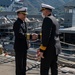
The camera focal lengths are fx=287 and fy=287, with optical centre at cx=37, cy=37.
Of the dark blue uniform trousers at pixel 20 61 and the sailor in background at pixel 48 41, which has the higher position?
the sailor in background at pixel 48 41

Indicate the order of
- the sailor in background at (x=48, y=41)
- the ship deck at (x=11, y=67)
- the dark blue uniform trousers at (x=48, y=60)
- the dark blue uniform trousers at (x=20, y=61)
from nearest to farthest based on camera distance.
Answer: the sailor in background at (x=48, y=41) → the dark blue uniform trousers at (x=48, y=60) → the dark blue uniform trousers at (x=20, y=61) → the ship deck at (x=11, y=67)

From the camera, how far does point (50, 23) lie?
4.68m

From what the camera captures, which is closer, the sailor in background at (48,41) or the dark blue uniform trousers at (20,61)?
the sailor in background at (48,41)

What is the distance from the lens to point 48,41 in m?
4.72

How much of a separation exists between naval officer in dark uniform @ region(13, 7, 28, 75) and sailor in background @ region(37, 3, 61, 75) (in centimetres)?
69

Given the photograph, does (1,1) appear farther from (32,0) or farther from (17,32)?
(17,32)

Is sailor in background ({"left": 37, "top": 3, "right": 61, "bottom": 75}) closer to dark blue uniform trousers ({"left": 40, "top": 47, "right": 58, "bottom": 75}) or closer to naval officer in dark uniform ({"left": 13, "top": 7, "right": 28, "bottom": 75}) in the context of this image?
dark blue uniform trousers ({"left": 40, "top": 47, "right": 58, "bottom": 75})

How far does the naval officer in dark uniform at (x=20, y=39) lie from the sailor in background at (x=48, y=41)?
687 millimetres

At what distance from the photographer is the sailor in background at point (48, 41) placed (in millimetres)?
4676

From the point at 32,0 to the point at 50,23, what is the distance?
213 feet

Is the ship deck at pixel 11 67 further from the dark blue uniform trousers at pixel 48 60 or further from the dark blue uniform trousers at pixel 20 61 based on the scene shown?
the dark blue uniform trousers at pixel 48 60

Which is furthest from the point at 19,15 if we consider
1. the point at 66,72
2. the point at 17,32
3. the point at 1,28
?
the point at 1,28

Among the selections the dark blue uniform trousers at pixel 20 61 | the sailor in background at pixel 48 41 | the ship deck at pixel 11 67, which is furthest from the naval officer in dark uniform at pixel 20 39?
the ship deck at pixel 11 67

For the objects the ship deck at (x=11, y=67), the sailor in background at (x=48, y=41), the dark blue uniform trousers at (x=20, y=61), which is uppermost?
the sailor in background at (x=48, y=41)
